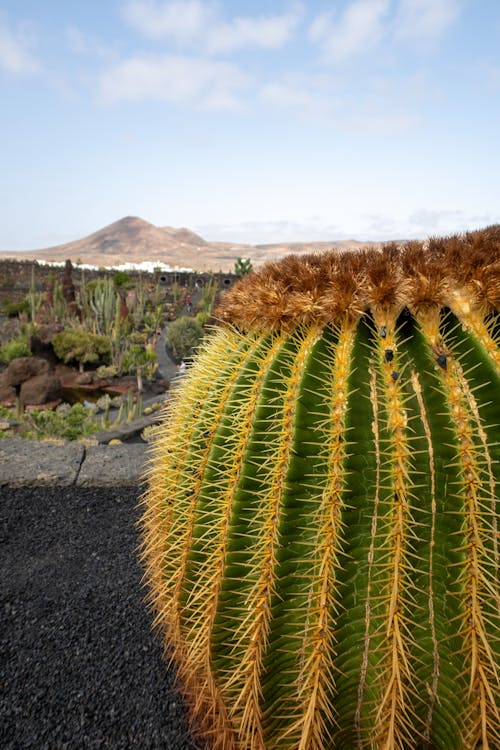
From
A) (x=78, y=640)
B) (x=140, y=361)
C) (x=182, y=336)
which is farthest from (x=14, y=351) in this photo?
(x=78, y=640)

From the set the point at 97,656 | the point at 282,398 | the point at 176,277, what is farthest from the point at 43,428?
the point at 176,277

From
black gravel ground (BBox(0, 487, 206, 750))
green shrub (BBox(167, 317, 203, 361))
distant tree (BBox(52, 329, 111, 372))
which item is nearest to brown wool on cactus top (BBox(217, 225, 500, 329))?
black gravel ground (BBox(0, 487, 206, 750))

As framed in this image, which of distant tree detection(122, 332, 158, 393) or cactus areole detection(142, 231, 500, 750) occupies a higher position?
cactus areole detection(142, 231, 500, 750)

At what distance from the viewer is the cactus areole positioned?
1.44m

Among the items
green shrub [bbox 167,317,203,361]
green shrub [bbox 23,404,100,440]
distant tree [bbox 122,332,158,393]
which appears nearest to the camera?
green shrub [bbox 23,404,100,440]

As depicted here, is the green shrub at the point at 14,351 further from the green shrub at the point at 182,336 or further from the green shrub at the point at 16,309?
the green shrub at the point at 16,309

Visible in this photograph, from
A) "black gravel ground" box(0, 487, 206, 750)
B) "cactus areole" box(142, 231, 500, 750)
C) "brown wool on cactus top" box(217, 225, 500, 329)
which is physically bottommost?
"black gravel ground" box(0, 487, 206, 750)

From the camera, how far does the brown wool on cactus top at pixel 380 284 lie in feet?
5.14

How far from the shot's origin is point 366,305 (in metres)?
1.62

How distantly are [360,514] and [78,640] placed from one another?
6.72 ft

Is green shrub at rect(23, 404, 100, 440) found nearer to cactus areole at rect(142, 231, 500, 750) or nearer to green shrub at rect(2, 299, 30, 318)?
cactus areole at rect(142, 231, 500, 750)

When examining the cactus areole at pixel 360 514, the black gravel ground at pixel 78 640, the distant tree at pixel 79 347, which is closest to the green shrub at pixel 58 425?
the black gravel ground at pixel 78 640

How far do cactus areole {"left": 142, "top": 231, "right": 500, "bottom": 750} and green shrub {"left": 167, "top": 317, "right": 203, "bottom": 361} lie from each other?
1283cm

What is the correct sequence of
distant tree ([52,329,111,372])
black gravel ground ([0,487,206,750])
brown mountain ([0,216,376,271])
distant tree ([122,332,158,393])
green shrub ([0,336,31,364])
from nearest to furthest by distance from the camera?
1. black gravel ground ([0,487,206,750])
2. distant tree ([122,332,158,393])
3. green shrub ([0,336,31,364])
4. distant tree ([52,329,111,372])
5. brown mountain ([0,216,376,271])
